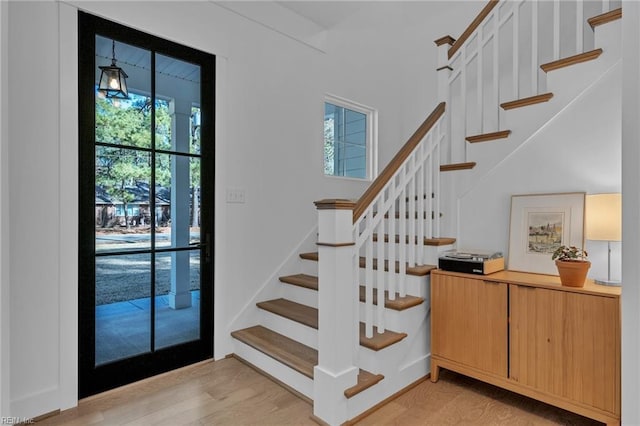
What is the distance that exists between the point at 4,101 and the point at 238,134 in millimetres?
1366

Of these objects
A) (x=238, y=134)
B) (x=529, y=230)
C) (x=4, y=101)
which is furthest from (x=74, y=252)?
(x=529, y=230)

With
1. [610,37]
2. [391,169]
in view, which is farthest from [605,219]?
[391,169]

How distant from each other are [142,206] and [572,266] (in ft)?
8.22

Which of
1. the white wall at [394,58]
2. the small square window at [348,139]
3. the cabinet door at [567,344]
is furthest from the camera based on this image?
the small square window at [348,139]

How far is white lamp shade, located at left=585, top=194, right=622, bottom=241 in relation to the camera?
178 cm

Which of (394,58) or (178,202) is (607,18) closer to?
(394,58)

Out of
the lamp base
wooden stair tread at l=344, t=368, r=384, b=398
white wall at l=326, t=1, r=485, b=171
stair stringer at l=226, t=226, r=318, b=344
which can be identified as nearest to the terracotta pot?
the lamp base

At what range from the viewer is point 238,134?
271 centimetres

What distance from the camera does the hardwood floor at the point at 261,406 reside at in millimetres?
1854

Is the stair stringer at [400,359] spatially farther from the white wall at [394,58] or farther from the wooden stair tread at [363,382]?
the white wall at [394,58]

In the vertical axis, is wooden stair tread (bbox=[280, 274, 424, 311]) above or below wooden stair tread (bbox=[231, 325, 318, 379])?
above

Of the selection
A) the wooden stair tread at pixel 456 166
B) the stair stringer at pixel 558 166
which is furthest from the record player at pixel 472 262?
the wooden stair tread at pixel 456 166

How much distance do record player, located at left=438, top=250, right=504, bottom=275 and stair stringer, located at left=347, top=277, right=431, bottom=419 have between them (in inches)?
6.9

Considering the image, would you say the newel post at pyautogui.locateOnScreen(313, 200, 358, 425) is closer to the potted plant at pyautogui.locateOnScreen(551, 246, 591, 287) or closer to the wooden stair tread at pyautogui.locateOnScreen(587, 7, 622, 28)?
the potted plant at pyautogui.locateOnScreen(551, 246, 591, 287)
